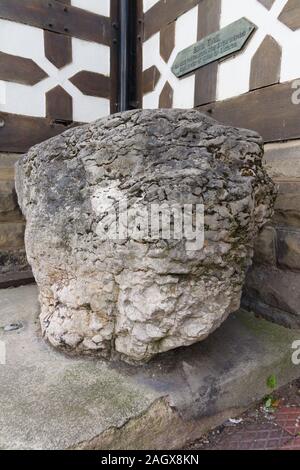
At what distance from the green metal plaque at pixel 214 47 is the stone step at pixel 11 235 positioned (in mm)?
1742

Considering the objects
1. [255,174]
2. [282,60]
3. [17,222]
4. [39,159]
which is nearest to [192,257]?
[255,174]

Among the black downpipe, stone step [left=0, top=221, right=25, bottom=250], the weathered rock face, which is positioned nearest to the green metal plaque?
the black downpipe

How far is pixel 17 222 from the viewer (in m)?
2.66

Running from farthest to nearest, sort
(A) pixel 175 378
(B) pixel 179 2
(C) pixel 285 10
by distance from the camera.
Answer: (B) pixel 179 2, (C) pixel 285 10, (A) pixel 175 378

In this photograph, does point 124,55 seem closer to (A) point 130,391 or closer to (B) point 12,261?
(B) point 12,261

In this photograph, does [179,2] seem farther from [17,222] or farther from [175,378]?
[175,378]

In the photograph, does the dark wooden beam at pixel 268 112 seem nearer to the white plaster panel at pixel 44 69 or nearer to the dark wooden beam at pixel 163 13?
the dark wooden beam at pixel 163 13

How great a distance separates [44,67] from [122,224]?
2043mm

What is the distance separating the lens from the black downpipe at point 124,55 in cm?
291

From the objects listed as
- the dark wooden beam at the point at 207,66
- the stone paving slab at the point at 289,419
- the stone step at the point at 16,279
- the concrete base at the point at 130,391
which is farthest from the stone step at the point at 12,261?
the stone paving slab at the point at 289,419

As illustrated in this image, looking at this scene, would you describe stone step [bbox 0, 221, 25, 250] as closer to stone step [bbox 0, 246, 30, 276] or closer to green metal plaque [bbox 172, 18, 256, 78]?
stone step [bbox 0, 246, 30, 276]

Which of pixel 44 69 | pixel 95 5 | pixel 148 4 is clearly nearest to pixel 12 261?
pixel 44 69

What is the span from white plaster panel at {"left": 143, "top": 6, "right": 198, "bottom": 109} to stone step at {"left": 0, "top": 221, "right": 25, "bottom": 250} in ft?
5.03

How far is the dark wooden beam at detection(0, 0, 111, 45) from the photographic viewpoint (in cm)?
249
